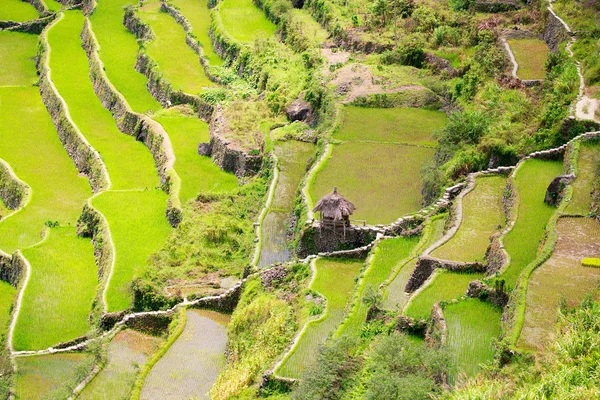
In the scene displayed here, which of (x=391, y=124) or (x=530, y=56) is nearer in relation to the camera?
(x=391, y=124)

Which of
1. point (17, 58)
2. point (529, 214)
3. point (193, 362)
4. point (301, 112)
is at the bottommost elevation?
point (17, 58)

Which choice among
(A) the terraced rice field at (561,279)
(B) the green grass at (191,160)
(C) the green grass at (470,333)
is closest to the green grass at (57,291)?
(B) the green grass at (191,160)

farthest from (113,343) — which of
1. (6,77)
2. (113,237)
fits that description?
(6,77)

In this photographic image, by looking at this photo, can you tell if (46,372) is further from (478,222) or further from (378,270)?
(478,222)

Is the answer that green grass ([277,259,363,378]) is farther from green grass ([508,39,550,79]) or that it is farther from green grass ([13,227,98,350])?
green grass ([508,39,550,79])

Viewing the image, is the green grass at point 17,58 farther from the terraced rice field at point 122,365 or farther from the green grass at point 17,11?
the terraced rice field at point 122,365

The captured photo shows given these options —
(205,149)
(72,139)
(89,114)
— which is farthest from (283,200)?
(89,114)

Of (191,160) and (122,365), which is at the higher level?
(191,160)
